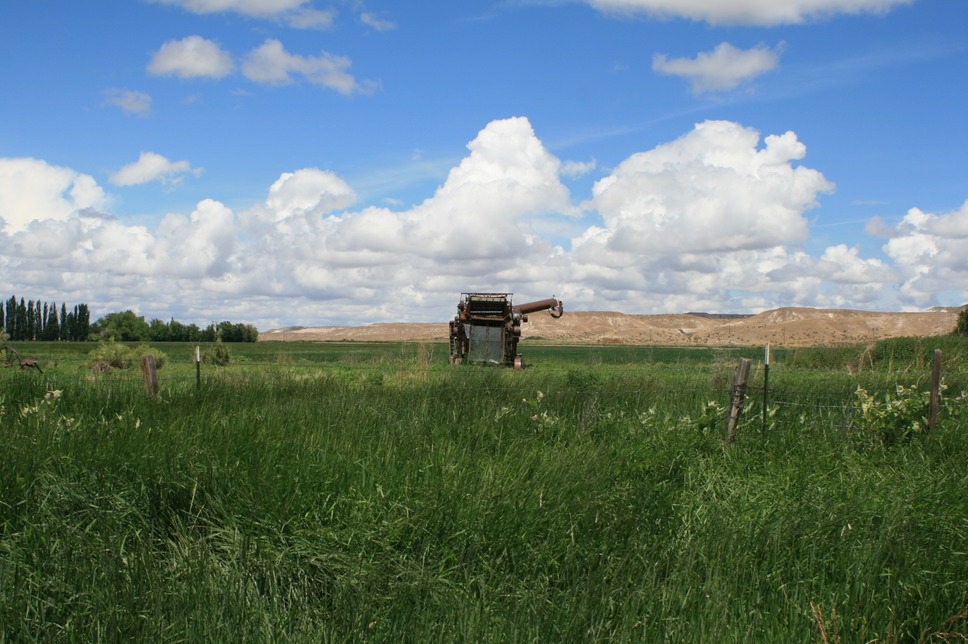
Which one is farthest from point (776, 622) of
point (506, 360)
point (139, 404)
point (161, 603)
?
point (506, 360)

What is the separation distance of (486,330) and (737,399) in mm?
19447

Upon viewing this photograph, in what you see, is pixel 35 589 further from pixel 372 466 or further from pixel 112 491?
pixel 372 466

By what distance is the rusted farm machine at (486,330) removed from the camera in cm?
2717

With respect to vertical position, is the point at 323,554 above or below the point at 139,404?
below

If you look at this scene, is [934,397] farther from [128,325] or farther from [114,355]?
[128,325]

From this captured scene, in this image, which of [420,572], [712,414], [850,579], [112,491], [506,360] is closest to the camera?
[420,572]

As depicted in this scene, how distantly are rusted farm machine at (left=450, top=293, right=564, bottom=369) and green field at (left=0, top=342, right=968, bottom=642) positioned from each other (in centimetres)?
1977

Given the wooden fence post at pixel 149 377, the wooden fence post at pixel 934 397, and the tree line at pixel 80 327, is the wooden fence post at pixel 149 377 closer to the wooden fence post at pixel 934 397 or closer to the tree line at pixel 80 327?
the wooden fence post at pixel 934 397

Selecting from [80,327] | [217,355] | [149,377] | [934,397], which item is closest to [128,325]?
[80,327]

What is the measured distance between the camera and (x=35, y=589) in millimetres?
3992

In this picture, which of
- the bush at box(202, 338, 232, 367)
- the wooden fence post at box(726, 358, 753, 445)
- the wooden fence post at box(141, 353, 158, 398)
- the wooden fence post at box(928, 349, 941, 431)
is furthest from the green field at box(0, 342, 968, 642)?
the bush at box(202, 338, 232, 367)

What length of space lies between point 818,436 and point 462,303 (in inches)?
814

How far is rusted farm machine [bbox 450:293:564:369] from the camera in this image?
27172 mm

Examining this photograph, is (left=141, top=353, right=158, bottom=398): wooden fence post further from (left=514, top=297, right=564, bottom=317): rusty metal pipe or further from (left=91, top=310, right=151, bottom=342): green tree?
(left=91, top=310, right=151, bottom=342): green tree
